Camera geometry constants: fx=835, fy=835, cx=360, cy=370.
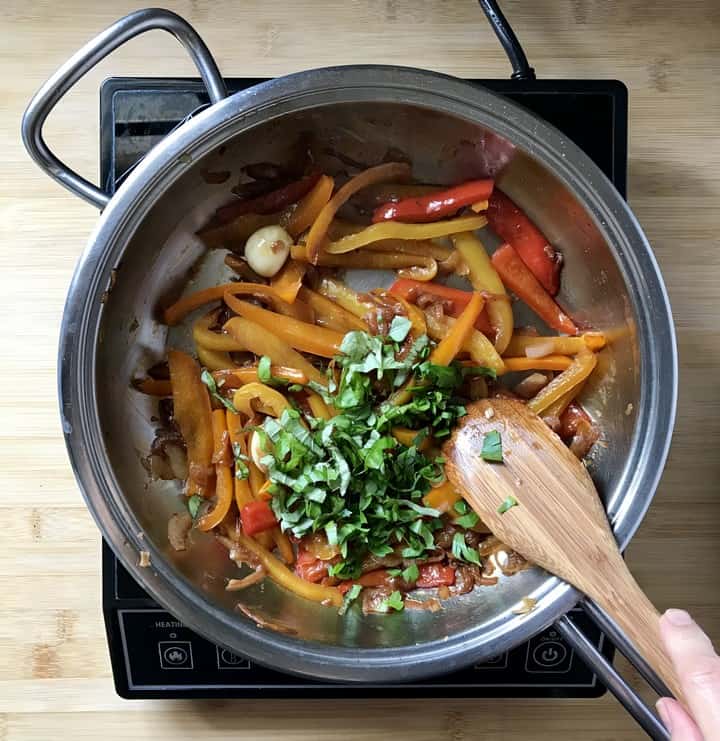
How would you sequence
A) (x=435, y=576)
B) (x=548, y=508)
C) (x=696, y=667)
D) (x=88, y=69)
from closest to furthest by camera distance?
(x=696, y=667) < (x=88, y=69) < (x=548, y=508) < (x=435, y=576)

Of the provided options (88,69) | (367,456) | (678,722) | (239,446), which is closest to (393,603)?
(367,456)

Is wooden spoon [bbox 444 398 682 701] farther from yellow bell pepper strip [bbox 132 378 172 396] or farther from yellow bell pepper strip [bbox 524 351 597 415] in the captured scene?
yellow bell pepper strip [bbox 132 378 172 396]

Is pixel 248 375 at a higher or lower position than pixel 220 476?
higher

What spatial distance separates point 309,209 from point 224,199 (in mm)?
124

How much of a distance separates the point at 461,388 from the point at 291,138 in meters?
0.44

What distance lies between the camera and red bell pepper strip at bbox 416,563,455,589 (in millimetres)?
1201

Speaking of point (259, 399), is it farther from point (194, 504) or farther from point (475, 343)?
point (475, 343)

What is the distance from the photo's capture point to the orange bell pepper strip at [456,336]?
3.94 ft

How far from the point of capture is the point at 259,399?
1201 mm

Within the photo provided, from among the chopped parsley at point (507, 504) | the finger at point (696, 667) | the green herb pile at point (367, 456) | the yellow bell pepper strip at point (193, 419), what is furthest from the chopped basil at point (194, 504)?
the finger at point (696, 667)

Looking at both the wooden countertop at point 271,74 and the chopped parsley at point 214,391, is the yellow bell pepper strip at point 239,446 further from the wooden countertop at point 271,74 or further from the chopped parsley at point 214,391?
the wooden countertop at point 271,74

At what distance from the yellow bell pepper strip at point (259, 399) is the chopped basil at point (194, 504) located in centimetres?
14

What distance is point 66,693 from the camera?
4.19 ft

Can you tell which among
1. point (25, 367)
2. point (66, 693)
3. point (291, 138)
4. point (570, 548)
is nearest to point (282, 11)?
point (291, 138)
